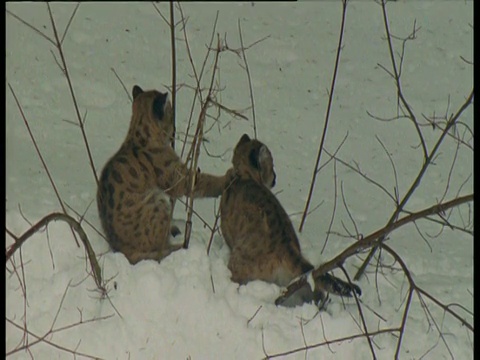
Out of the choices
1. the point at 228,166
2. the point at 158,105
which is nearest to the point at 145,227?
the point at 158,105

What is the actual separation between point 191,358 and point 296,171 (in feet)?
7.55

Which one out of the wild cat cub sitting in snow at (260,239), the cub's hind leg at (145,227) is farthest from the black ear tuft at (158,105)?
the wild cat cub sitting in snow at (260,239)

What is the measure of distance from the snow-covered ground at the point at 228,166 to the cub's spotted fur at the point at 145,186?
0.16 metres

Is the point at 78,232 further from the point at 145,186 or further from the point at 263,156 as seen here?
the point at 263,156

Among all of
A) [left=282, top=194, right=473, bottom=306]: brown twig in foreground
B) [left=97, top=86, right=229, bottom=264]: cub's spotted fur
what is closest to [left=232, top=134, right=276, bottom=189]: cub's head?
[left=97, top=86, right=229, bottom=264]: cub's spotted fur

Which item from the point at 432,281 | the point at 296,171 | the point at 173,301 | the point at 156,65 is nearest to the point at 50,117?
the point at 156,65

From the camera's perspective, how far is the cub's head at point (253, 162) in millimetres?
8047

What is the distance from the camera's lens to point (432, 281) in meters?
8.23

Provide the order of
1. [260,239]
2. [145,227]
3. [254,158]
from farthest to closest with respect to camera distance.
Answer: [254,158] → [145,227] → [260,239]

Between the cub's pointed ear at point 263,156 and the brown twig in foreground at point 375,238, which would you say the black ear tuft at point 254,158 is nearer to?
the cub's pointed ear at point 263,156

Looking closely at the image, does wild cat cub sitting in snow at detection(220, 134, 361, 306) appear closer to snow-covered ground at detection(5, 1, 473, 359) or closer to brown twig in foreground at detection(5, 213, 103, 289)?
snow-covered ground at detection(5, 1, 473, 359)

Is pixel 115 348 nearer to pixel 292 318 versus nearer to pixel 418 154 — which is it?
pixel 292 318

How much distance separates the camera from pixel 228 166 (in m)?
9.27

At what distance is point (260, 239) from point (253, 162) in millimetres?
571
